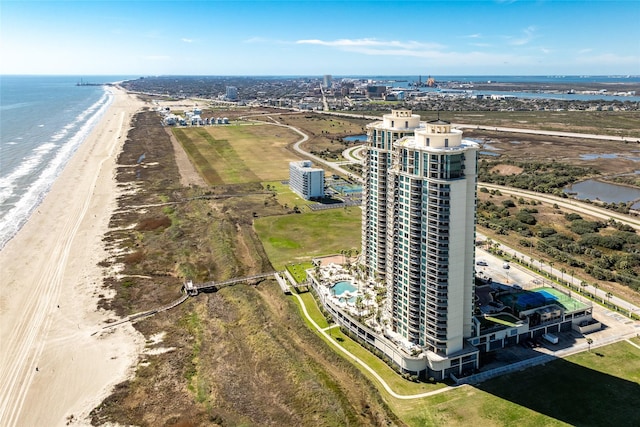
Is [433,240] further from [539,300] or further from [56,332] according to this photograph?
[56,332]

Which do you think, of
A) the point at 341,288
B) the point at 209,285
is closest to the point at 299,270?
the point at 341,288

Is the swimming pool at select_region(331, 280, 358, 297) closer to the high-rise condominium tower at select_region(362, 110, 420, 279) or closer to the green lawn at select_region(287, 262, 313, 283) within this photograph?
A: the high-rise condominium tower at select_region(362, 110, 420, 279)

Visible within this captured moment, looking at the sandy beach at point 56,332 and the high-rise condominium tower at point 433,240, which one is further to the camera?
the sandy beach at point 56,332

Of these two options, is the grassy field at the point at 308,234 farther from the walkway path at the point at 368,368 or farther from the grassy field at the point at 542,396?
the grassy field at the point at 542,396

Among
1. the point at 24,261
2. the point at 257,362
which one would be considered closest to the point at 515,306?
the point at 257,362

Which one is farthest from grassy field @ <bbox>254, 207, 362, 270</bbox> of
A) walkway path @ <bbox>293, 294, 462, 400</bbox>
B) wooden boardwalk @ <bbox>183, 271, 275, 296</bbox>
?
walkway path @ <bbox>293, 294, 462, 400</bbox>

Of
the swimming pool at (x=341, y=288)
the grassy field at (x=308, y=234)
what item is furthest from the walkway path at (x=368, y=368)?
the grassy field at (x=308, y=234)
